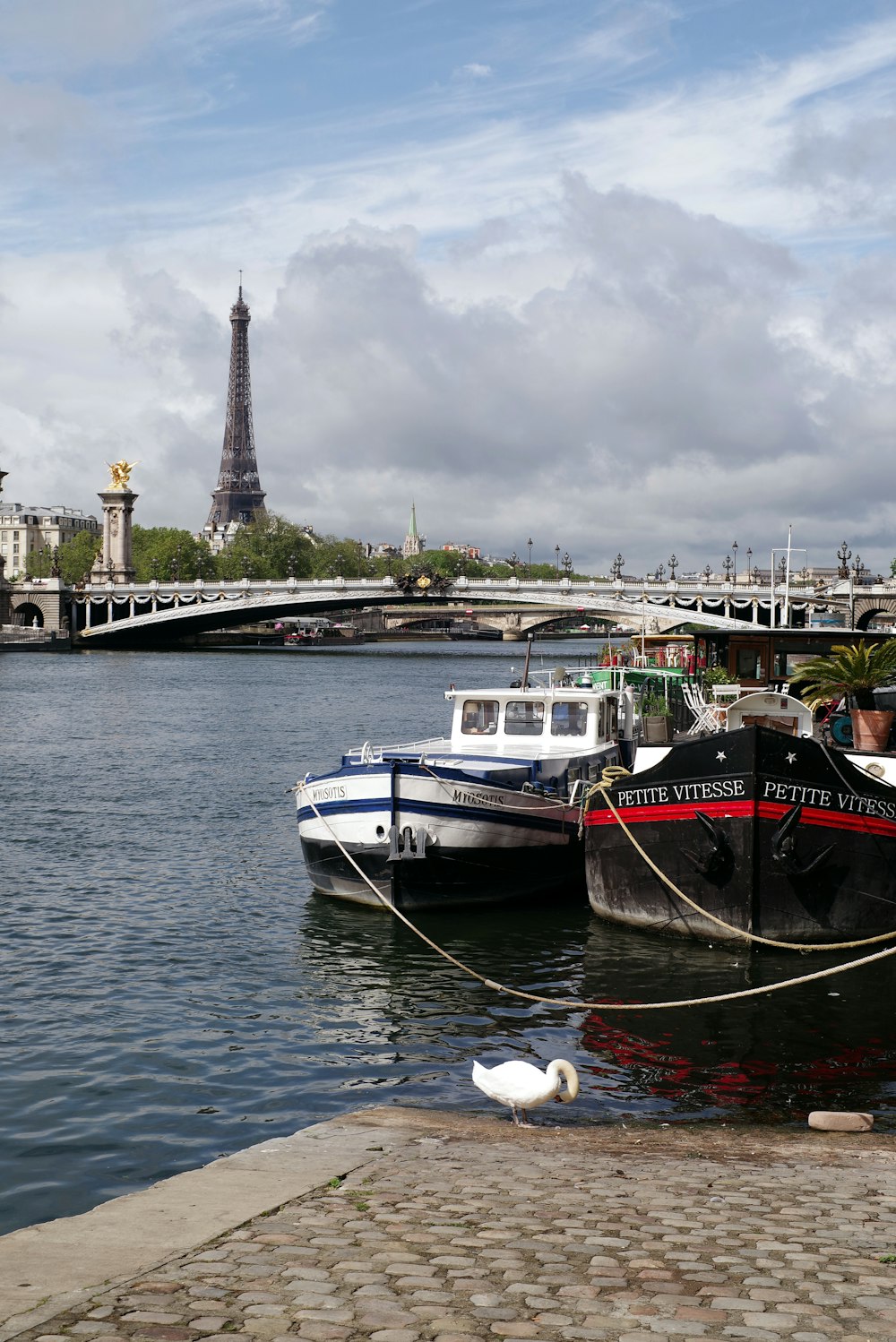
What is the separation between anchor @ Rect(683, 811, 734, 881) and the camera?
17703mm

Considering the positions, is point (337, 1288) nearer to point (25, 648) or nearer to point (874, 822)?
point (874, 822)

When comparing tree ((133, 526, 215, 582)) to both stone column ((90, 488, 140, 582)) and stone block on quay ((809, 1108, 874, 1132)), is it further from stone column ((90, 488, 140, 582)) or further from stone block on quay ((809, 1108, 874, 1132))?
stone block on quay ((809, 1108, 874, 1132))

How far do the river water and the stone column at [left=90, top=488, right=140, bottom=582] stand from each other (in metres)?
122

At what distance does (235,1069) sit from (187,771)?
2712cm

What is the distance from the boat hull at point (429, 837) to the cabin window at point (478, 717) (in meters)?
3.25

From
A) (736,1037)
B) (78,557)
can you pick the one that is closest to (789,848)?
(736,1037)

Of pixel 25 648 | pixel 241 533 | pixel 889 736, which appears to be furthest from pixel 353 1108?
pixel 241 533

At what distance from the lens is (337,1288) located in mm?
6637

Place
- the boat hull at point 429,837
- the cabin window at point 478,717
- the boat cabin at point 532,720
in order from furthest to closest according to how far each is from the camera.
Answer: the cabin window at point 478,717, the boat cabin at point 532,720, the boat hull at point 429,837

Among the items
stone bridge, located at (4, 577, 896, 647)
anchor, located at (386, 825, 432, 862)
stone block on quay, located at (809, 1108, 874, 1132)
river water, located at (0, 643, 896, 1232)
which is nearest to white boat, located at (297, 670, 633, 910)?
anchor, located at (386, 825, 432, 862)

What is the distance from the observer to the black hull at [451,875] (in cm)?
2042

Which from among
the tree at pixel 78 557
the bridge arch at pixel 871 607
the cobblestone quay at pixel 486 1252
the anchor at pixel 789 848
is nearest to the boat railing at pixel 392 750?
the anchor at pixel 789 848

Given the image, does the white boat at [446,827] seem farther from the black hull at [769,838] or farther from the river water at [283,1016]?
the black hull at [769,838]

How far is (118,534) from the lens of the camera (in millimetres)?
150250
